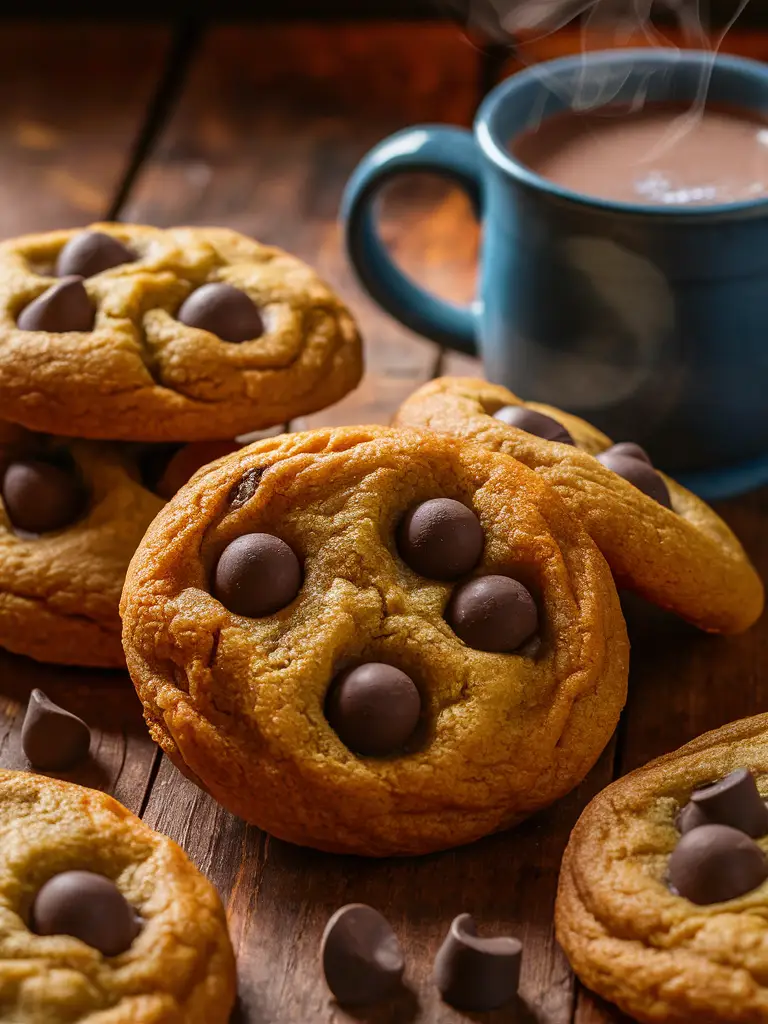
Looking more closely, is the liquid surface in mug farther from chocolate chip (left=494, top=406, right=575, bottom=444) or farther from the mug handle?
chocolate chip (left=494, top=406, right=575, bottom=444)

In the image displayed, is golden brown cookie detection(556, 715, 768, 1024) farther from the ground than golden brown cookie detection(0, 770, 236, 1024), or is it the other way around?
golden brown cookie detection(556, 715, 768, 1024)

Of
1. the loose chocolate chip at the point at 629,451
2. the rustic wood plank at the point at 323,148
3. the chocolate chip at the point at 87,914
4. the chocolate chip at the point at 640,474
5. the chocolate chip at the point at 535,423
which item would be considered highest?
the chocolate chip at the point at 535,423

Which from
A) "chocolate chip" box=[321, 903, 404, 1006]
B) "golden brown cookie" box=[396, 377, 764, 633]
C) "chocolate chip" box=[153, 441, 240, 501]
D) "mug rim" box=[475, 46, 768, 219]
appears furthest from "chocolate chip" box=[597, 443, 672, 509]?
"chocolate chip" box=[321, 903, 404, 1006]

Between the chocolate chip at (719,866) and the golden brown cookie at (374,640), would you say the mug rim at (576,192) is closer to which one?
the golden brown cookie at (374,640)

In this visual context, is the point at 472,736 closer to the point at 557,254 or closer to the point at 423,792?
the point at 423,792

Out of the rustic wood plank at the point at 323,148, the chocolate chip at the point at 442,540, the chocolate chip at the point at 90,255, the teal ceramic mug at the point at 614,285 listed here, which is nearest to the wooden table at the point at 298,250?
the rustic wood plank at the point at 323,148

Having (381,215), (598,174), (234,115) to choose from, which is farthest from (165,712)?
(234,115)

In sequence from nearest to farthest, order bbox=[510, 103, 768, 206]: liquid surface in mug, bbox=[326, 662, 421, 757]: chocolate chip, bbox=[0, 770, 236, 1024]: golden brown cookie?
bbox=[0, 770, 236, 1024]: golden brown cookie → bbox=[326, 662, 421, 757]: chocolate chip → bbox=[510, 103, 768, 206]: liquid surface in mug
